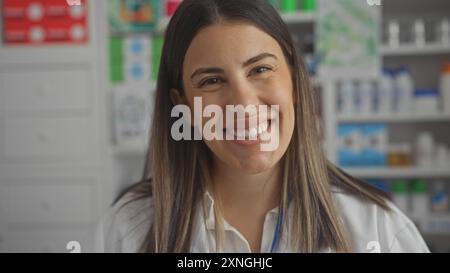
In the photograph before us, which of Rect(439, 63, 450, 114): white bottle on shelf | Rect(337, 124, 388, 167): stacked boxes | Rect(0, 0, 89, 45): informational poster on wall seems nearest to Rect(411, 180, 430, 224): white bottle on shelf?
Rect(337, 124, 388, 167): stacked boxes

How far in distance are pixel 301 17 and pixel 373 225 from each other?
0.54 metres

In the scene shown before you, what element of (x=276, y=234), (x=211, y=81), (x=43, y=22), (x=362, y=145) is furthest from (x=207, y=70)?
(x=362, y=145)

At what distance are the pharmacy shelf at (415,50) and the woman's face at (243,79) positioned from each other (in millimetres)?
433

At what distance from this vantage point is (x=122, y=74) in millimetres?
1324

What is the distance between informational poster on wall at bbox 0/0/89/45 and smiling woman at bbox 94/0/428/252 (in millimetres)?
352

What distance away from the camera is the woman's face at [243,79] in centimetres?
86

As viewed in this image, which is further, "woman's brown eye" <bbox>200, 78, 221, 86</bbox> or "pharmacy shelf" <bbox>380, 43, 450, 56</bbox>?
"pharmacy shelf" <bbox>380, 43, 450, 56</bbox>

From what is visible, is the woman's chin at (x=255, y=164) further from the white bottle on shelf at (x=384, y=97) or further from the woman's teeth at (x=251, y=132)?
the white bottle on shelf at (x=384, y=97)

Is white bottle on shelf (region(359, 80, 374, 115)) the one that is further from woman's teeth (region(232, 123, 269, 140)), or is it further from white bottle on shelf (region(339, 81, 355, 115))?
woman's teeth (region(232, 123, 269, 140))

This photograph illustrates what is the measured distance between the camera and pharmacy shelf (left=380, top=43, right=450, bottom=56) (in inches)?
47.2
